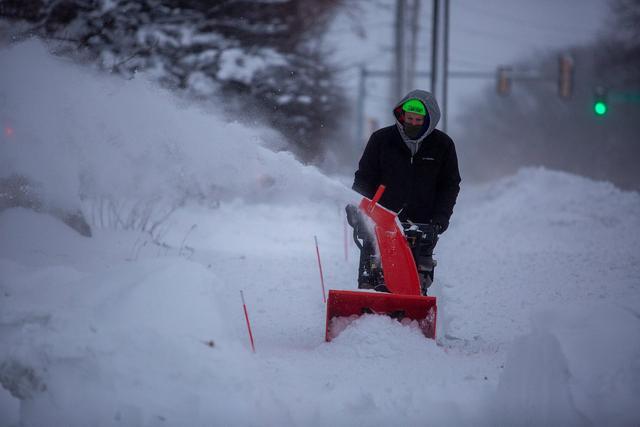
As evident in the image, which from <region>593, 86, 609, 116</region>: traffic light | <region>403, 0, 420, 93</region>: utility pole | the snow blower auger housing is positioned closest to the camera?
the snow blower auger housing

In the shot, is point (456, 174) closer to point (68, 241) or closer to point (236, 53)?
point (68, 241)

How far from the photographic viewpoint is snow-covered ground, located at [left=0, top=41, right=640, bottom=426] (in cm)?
338

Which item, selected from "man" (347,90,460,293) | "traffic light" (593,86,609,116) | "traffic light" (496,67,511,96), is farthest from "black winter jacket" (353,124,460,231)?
"traffic light" (496,67,511,96)

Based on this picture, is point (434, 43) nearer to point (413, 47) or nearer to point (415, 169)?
point (415, 169)

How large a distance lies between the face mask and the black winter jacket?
10cm

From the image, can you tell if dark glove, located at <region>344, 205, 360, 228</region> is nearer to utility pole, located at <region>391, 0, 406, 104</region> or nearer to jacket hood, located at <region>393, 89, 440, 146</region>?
jacket hood, located at <region>393, 89, 440, 146</region>

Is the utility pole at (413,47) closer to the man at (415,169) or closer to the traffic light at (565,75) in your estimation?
the traffic light at (565,75)

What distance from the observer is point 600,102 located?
734 inches

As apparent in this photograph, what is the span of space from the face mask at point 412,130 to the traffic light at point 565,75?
21.3m

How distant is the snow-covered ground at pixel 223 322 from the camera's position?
133 inches

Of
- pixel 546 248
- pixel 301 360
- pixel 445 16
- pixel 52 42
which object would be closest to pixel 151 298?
pixel 301 360

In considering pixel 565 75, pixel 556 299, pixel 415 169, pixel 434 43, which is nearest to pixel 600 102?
pixel 434 43

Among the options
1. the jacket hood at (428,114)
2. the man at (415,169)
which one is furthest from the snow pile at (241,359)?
the jacket hood at (428,114)

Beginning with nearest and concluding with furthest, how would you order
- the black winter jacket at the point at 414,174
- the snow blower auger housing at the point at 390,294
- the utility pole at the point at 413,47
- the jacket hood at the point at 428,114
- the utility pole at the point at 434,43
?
the snow blower auger housing at the point at 390,294 < the jacket hood at the point at 428,114 < the black winter jacket at the point at 414,174 < the utility pole at the point at 434,43 < the utility pole at the point at 413,47
